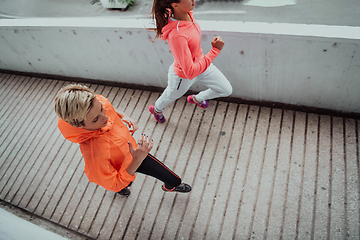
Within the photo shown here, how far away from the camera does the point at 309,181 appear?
2.15 m

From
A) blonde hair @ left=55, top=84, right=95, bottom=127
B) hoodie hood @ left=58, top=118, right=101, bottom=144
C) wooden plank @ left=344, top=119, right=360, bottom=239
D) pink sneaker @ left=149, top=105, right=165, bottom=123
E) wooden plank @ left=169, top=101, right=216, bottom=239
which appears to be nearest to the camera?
blonde hair @ left=55, top=84, right=95, bottom=127

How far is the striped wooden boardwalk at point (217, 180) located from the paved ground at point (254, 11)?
20.6ft

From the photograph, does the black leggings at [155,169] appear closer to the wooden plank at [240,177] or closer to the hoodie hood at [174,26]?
the wooden plank at [240,177]

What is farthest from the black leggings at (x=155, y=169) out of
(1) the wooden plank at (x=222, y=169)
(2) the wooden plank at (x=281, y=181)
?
(2) the wooden plank at (x=281, y=181)

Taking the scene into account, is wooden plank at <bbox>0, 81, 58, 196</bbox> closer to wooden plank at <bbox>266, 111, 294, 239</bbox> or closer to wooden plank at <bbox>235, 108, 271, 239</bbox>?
wooden plank at <bbox>235, 108, 271, 239</bbox>

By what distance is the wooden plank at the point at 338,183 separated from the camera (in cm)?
192

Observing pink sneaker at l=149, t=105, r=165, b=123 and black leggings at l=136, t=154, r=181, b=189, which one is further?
pink sneaker at l=149, t=105, r=165, b=123

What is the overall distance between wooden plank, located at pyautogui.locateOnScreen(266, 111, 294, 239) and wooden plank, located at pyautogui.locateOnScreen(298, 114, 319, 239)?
152mm

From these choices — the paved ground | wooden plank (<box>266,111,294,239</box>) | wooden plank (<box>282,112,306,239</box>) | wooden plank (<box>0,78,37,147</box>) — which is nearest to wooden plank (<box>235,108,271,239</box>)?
wooden plank (<box>266,111,294,239</box>)

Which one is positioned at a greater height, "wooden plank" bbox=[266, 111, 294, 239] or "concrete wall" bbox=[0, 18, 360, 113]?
"concrete wall" bbox=[0, 18, 360, 113]

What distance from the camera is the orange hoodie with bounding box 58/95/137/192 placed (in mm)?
1315

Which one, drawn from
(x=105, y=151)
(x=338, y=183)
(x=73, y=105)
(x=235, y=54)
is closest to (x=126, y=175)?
(x=105, y=151)

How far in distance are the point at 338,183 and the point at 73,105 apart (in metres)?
2.25

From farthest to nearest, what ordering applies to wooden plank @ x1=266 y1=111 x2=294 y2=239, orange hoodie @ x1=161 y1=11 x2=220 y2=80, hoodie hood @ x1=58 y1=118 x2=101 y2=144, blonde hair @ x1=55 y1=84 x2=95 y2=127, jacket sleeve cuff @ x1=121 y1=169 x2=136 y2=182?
wooden plank @ x1=266 y1=111 x2=294 y2=239
orange hoodie @ x1=161 y1=11 x2=220 y2=80
jacket sleeve cuff @ x1=121 y1=169 x2=136 y2=182
hoodie hood @ x1=58 y1=118 x2=101 y2=144
blonde hair @ x1=55 y1=84 x2=95 y2=127
